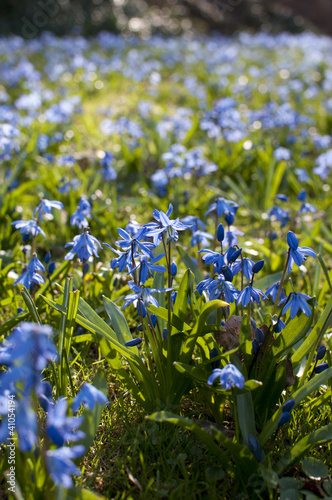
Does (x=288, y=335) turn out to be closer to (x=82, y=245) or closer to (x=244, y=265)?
(x=244, y=265)

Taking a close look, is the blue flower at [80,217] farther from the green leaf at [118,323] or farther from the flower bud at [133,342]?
the flower bud at [133,342]

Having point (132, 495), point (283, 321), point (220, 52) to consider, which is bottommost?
point (220, 52)

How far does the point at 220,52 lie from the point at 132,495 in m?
11.6

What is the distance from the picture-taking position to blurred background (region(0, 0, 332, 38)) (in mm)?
16125

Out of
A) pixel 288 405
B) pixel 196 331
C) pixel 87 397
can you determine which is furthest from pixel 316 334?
pixel 87 397

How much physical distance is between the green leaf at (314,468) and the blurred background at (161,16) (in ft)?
53.8

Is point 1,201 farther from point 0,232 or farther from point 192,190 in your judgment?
point 192,190

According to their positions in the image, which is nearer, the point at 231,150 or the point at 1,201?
the point at 1,201

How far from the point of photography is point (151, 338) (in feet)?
6.17

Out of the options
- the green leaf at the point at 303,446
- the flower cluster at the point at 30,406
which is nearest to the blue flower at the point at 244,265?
the green leaf at the point at 303,446

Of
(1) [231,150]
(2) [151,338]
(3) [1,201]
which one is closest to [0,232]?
(3) [1,201]

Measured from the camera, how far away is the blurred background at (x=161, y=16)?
1612 centimetres

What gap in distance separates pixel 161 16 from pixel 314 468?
20.6 metres

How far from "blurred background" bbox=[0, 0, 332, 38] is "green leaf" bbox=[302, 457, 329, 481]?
646 inches
